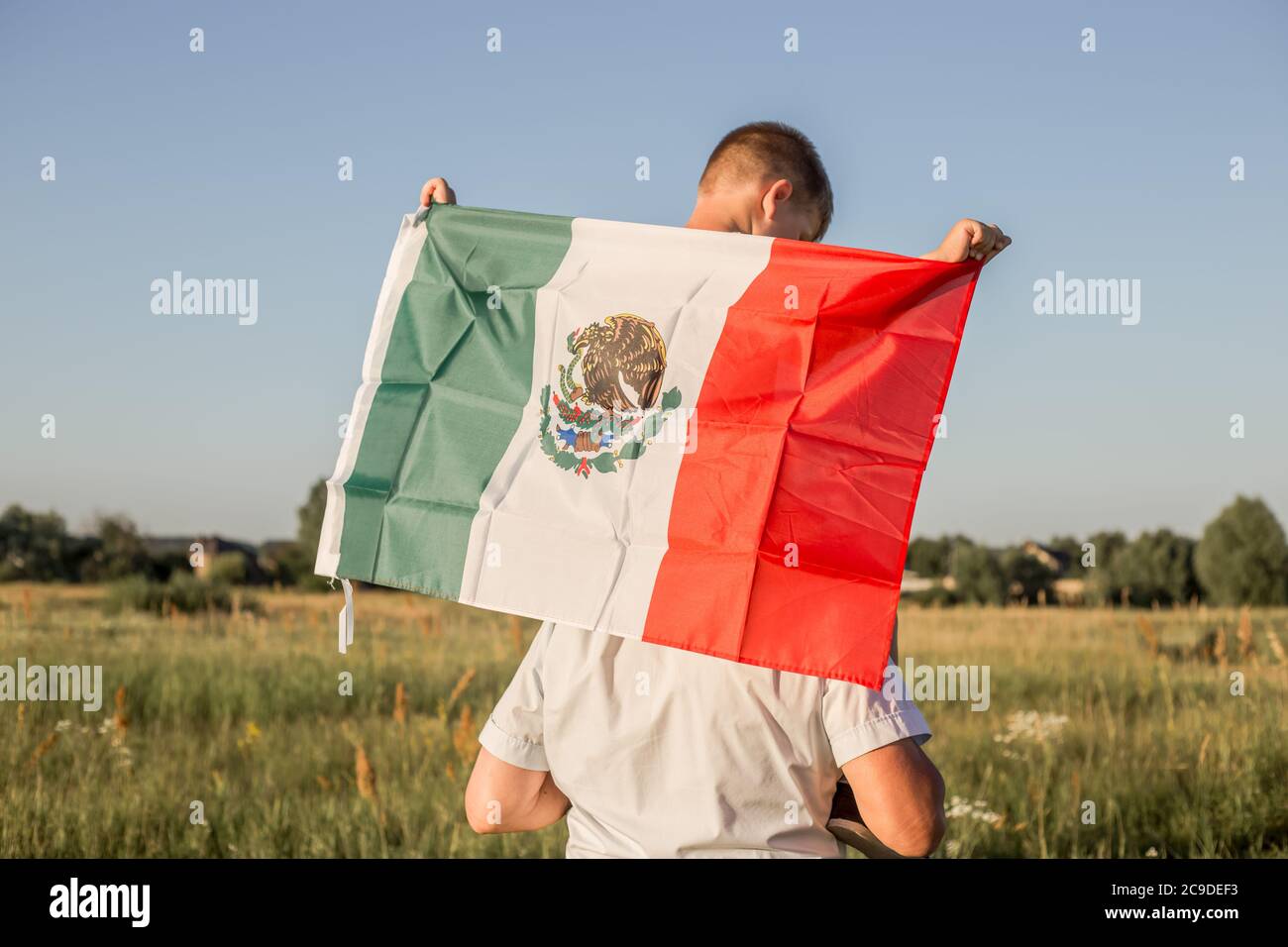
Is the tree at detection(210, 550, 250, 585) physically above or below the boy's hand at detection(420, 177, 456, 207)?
below

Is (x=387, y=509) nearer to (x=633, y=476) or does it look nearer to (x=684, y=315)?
(x=633, y=476)

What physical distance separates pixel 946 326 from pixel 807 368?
Answer: 0.35 m

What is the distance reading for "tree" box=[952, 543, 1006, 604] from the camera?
2817 centimetres

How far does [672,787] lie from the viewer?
204 centimetres

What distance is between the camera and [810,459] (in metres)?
2.49

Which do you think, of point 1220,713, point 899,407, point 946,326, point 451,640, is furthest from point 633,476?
point 451,640

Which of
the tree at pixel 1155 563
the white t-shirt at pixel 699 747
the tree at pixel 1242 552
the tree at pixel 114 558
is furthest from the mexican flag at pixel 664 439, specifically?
the tree at pixel 1155 563

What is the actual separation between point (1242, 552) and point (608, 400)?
3602 cm

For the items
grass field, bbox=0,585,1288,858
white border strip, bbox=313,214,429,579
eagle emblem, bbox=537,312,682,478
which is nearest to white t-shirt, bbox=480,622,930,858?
eagle emblem, bbox=537,312,682,478

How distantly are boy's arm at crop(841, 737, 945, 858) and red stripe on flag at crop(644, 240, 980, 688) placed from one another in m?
0.24

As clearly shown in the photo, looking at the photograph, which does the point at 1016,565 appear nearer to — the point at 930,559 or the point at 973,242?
the point at 930,559

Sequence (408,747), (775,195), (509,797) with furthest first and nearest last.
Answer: (408,747)
(775,195)
(509,797)

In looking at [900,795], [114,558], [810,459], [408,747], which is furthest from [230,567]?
[900,795]

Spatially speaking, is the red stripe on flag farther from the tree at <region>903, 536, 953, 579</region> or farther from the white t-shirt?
the tree at <region>903, 536, 953, 579</region>
